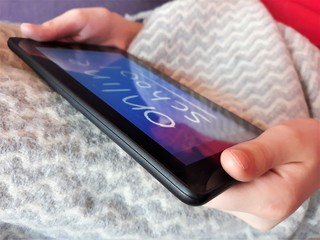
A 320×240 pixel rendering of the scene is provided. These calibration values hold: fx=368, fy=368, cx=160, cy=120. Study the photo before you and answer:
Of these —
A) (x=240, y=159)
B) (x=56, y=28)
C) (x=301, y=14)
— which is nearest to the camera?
(x=240, y=159)

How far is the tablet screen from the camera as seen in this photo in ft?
0.96

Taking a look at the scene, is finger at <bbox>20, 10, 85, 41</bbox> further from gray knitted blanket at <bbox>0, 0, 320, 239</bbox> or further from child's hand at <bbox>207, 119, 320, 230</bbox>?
child's hand at <bbox>207, 119, 320, 230</bbox>

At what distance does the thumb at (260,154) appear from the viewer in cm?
26

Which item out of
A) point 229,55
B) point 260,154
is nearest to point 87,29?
point 229,55

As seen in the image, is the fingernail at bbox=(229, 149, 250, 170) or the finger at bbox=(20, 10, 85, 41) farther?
the finger at bbox=(20, 10, 85, 41)

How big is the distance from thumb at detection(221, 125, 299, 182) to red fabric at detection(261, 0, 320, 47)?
1.01ft

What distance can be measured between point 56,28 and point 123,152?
8.1 inches

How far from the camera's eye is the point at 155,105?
1.13ft

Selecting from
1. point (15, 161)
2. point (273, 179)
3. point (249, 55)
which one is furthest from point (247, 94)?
point (15, 161)

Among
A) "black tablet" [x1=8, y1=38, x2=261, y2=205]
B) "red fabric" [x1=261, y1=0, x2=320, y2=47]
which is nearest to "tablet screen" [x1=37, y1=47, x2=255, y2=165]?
"black tablet" [x1=8, y1=38, x2=261, y2=205]

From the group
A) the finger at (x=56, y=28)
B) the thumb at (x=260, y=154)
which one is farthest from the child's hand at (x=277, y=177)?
the finger at (x=56, y=28)

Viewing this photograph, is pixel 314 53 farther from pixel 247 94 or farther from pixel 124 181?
pixel 124 181

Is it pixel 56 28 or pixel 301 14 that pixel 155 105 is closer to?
pixel 56 28

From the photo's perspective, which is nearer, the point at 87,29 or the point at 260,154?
the point at 260,154
